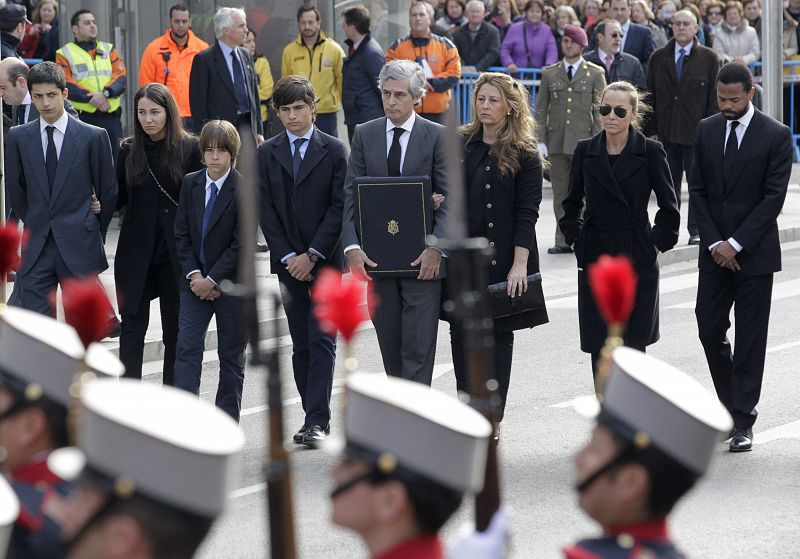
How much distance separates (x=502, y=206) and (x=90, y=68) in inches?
319

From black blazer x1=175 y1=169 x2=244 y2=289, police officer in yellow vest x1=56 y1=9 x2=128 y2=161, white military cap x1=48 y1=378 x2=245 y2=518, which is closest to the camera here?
white military cap x1=48 y1=378 x2=245 y2=518

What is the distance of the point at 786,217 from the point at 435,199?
10727 mm

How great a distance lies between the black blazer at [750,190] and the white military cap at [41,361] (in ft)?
15.6

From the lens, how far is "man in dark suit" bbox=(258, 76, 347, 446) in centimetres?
848

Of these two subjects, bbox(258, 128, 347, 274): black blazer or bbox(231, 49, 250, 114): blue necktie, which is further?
bbox(231, 49, 250, 114): blue necktie

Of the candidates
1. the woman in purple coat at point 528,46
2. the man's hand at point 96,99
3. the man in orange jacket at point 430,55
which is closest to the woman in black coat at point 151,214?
the man's hand at point 96,99

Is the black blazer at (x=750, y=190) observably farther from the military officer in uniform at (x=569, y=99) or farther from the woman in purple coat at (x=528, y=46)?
the woman in purple coat at (x=528, y=46)

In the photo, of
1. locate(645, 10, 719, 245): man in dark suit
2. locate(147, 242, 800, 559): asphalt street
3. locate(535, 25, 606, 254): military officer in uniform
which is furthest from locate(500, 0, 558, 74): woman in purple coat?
locate(147, 242, 800, 559): asphalt street

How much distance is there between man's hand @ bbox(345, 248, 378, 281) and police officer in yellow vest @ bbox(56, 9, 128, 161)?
24.1ft

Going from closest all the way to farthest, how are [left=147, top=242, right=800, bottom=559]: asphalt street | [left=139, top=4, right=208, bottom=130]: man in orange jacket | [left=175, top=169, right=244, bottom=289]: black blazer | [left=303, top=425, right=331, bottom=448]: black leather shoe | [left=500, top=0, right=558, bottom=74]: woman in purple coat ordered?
[left=147, top=242, right=800, bottom=559]: asphalt street
[left=303, top=425, right=331, bottom=448]: black leather shoe
[left=175, top=169, right=244, bottom=289]: black blazer
[left=139, top=4, right=208, bottom=130]: man in orange jacket
[left=500, top=0, right=558, bottom=74]: woman in purple coat

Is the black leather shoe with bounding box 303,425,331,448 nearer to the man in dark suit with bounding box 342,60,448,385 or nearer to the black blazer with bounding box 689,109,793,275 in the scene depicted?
the man in dark suit with bounding box 342,60,448,385

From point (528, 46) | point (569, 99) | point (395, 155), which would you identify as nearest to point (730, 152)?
point (395, 155)

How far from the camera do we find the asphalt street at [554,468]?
6.73m

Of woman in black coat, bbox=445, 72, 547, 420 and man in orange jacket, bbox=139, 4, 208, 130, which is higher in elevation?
man in orange jacket, bbox=139, 4, 208, 130
